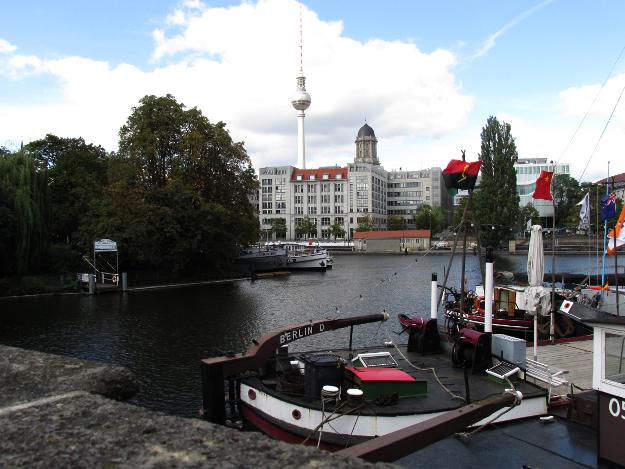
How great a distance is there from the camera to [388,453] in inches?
241

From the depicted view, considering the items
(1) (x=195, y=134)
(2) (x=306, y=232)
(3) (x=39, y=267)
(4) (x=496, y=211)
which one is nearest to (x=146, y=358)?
(3) (x=39, y=267)

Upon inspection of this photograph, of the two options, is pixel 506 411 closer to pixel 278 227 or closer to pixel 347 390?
pixel 347 390

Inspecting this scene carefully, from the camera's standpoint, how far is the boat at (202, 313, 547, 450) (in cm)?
1178

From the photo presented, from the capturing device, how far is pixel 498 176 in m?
92.9

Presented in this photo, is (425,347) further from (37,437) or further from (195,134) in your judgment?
(195,134)

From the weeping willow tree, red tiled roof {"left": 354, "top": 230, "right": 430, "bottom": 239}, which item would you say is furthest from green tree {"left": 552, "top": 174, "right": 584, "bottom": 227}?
the weeping willow tree

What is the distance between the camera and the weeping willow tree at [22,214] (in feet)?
148

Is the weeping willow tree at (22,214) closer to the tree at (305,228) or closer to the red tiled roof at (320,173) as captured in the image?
the tree at (305,228)

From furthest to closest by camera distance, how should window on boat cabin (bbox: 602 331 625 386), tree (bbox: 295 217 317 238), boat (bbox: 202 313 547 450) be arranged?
tree (bbox: 295 217 317 238) → boat (bbox: 202 313 547 450) → window on boat cabin (bbox: 602 331 625 386)

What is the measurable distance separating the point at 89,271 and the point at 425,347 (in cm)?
4666

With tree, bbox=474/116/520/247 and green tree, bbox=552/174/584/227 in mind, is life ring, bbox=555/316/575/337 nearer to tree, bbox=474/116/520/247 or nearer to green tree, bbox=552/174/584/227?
tree, bbox=474/116/520/247

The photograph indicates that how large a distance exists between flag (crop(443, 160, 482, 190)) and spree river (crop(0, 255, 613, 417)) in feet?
34.8

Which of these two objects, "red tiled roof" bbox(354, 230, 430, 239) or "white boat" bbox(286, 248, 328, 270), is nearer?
"white boat" bbox(286, 248, 328, 270)

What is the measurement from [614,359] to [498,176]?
88882 millimetres
